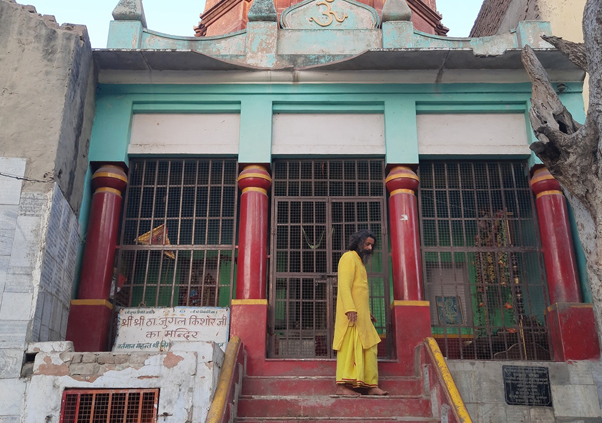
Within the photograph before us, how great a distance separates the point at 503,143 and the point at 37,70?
673 cm

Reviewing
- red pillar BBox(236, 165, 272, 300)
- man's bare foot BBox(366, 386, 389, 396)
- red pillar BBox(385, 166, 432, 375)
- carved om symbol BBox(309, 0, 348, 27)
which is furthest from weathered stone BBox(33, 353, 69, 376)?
carved om symbol BBox(309, 0, 348, 27)

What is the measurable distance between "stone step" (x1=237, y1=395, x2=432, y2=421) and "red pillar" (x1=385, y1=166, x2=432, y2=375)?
1.21 metres

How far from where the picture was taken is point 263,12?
32.8 ft

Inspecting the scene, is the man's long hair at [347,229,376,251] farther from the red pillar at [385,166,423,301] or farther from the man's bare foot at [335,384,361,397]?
the man's bare foot at [335,384,361,397]

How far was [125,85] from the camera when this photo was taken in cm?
980

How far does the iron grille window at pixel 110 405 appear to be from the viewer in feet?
21.0

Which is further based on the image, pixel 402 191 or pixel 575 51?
pixel 402 191

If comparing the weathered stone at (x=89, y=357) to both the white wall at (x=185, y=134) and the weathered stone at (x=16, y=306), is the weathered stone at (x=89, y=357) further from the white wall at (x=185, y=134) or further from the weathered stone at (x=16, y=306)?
the white wall at (x=185, y=134)

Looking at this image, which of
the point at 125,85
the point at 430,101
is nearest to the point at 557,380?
the point at 430,101

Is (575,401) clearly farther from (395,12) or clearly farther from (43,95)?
(43,95)

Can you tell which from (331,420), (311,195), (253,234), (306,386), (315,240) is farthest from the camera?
(311,195)

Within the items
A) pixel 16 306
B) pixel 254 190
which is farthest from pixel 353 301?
pixel 16 306

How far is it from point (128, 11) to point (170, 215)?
3.26 meters

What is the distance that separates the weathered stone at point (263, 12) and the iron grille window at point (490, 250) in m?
3.29
